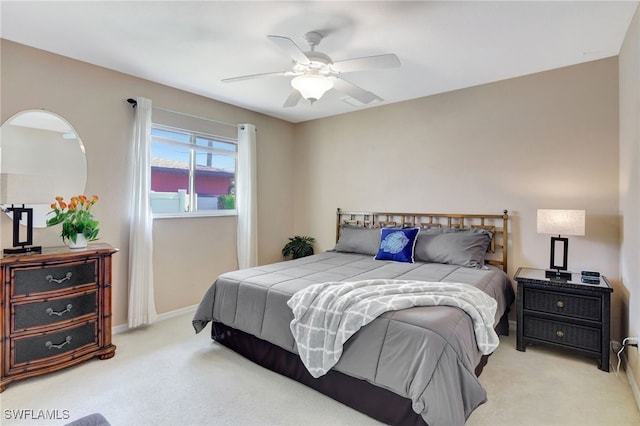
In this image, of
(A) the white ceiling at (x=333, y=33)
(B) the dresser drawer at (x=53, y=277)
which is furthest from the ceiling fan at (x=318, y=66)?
(B) the dresser drawer at (x=53, y=277)

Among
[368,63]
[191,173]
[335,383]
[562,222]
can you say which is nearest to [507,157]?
[562,222]

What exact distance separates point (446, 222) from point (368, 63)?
2.33 metres

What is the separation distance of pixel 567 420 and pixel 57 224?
4135 millimetres

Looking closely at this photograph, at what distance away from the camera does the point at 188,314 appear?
12.7 ft

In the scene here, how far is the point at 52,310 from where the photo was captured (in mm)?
2451

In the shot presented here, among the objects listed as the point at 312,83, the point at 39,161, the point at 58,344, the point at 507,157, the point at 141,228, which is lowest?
the point at 58,344

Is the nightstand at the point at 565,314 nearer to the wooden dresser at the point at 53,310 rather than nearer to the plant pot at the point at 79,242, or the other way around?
the wooden dresser at the point at 53,310

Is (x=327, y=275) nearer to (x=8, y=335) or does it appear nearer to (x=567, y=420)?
(x=567, y=420)

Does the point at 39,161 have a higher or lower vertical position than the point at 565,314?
higher

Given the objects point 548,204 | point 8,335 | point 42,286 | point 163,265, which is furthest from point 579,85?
point 8,335

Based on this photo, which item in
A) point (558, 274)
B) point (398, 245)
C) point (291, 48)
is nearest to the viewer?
point (291, 48)

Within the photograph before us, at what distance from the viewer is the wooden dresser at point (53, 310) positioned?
228cm

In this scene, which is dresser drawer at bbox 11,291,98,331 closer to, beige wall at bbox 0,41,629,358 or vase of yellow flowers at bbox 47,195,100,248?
vase of yellow flowers at bbox 47,195,100,248

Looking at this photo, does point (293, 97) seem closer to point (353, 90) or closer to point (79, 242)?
point (353, 90)
